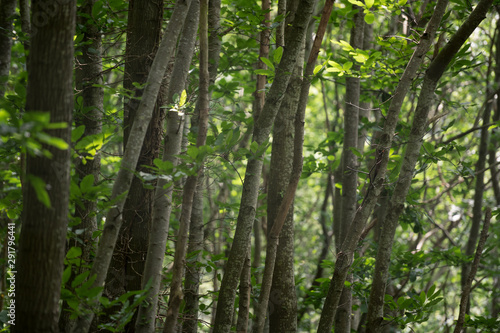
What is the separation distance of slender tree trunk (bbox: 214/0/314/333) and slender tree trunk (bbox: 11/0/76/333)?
1.33 metres

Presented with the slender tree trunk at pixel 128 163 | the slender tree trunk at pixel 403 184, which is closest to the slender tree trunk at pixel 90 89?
the slender tree trunk at pixel 128 163

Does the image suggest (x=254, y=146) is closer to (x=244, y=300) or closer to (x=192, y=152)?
(x=192, y=152)

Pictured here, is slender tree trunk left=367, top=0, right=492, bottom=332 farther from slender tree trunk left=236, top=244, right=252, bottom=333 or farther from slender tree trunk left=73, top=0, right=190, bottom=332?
slender tree trunk left=73, top=0, right=190, bottom=332

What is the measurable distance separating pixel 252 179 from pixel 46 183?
1548 millimetres

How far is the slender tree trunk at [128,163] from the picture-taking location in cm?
239

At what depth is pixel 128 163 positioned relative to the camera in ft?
8.13

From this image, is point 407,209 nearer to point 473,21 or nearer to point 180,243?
point 473,21

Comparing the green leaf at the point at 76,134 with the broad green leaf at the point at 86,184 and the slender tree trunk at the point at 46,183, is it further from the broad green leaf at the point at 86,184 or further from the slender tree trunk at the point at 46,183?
the slender tree trunk at the point at 46,183

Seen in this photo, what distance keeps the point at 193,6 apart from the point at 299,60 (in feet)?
3.10

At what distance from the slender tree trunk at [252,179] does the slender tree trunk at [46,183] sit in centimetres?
133


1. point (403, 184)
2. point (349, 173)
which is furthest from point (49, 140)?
point (349, 173)

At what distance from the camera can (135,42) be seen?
347cm

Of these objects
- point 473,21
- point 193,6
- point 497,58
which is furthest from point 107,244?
point 497,58

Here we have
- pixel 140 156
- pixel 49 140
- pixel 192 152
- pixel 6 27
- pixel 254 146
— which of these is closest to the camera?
pixel 49 140
